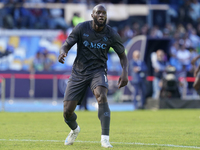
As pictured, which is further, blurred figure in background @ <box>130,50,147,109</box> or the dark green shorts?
blurred figure in background @ <box>130,50,147,109</box>

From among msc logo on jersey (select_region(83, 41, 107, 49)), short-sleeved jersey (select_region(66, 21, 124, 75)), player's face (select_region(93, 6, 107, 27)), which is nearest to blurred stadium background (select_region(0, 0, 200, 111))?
short-sleeved jersey (select_region(66, 21, 124, 75))

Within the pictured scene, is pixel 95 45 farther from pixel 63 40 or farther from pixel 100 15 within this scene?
pixel 63 40

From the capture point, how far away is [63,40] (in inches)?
1032

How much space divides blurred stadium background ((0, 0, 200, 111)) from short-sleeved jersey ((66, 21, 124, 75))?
9.78m

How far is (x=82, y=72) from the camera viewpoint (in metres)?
6.98

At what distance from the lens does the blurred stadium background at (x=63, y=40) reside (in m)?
21.6

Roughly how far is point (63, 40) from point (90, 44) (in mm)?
19497

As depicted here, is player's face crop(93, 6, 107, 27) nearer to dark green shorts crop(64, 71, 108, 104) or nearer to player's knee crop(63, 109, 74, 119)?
dark green shorts crop(64, 71, 108, 104)

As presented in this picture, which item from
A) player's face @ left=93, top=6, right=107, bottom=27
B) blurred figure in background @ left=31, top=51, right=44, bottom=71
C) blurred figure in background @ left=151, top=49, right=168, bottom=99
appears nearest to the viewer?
player's face @ left=93, top=6, right=107, bottom=27

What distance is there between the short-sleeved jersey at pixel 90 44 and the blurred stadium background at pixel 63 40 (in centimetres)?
978

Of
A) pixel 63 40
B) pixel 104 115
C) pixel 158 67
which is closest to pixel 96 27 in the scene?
pixel 104 115

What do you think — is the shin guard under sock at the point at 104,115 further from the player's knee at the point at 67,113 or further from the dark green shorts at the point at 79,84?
the player's knee at the point at 67,113

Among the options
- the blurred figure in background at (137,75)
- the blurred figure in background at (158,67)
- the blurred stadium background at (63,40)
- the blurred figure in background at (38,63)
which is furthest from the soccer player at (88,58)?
the blurred figure in background at (38,63)

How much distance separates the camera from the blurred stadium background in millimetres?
21609
